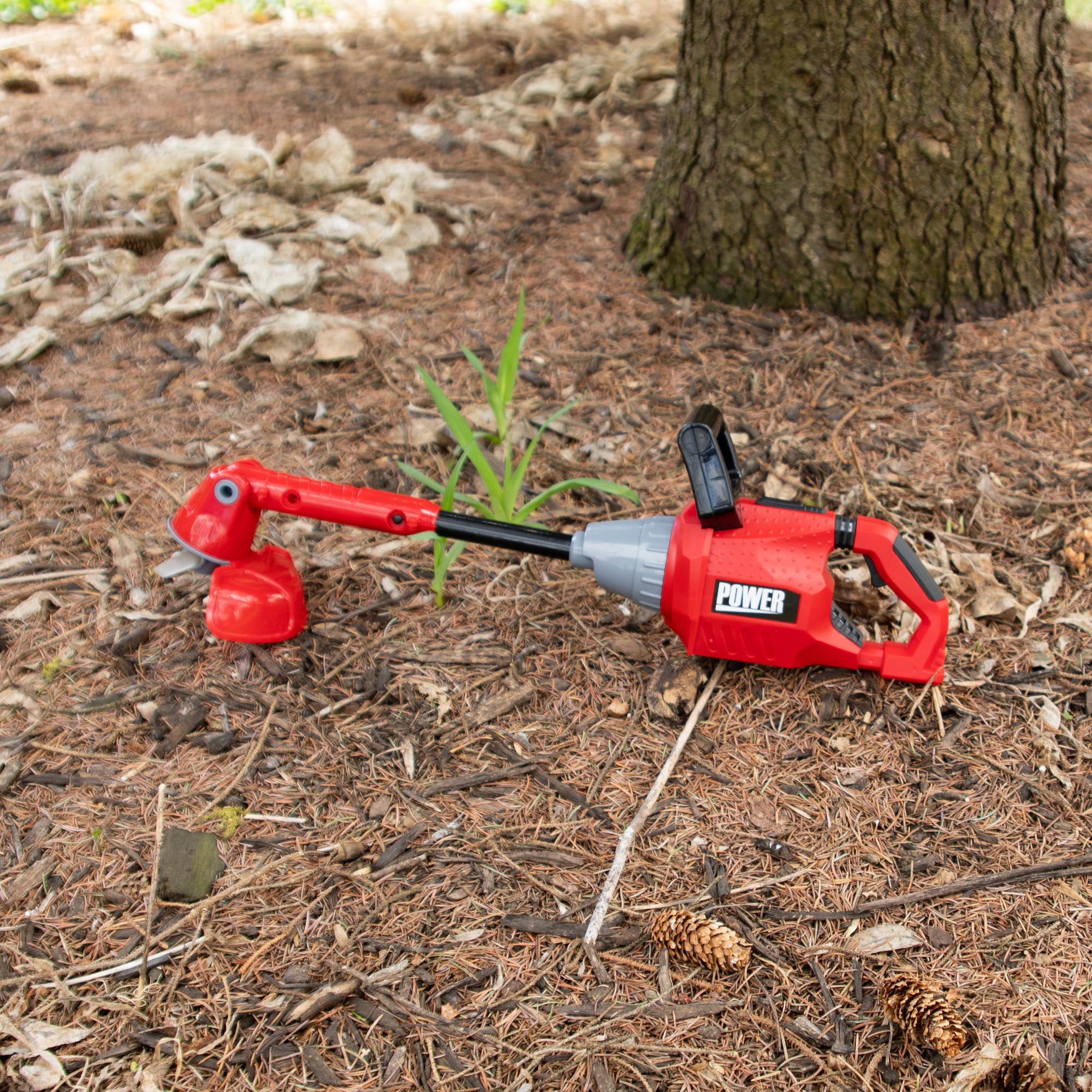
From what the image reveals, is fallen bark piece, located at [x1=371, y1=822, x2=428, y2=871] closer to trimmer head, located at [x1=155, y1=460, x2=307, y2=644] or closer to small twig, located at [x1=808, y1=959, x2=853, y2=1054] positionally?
trimmer head, located at [x1=155, y1=460, x2=307, y2=644]

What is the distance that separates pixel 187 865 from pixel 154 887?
0.23 ft

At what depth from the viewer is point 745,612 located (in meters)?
1.86

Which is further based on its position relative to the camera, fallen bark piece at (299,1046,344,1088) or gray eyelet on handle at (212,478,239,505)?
gray eyelet on handle at (212,478,239,505)

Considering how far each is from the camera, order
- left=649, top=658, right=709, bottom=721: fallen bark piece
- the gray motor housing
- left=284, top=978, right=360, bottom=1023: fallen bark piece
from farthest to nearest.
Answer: left=649, top=658, right=709, bottom=721: fallen bark piece, the gray motor housing, left=284, top=978, right=360, bottom=1023: fallen bark piece

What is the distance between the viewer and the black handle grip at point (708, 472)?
1.79 meters

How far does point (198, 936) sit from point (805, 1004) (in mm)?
1103

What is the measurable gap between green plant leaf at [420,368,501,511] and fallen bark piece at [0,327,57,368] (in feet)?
5.64

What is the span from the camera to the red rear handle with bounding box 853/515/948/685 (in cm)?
184

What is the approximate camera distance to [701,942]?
155 cm

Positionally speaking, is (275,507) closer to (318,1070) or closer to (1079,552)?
(318,1070)

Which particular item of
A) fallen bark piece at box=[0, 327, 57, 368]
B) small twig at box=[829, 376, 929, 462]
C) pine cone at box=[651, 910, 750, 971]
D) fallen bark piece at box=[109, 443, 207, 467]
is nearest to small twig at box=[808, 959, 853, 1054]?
pine cone at box=[651, 910, 750, 971]

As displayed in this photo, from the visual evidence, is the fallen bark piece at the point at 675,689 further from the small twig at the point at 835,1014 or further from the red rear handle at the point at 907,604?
the small twig at the point at 835,1014

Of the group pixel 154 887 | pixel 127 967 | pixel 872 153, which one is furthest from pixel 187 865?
pixel 872 153

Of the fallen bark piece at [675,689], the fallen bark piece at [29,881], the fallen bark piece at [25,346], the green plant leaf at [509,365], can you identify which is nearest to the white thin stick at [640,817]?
the fallen bark piece at [675,689]
